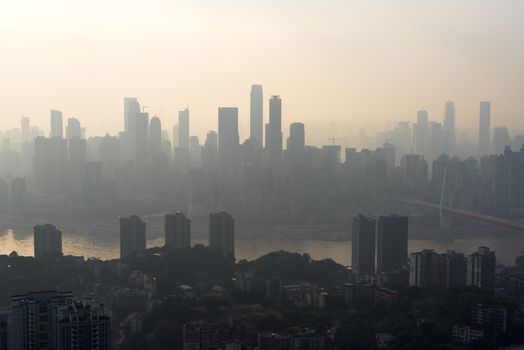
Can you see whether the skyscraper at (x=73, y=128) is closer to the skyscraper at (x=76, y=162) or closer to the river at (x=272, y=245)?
the skyscraper at (x=76, y=162)

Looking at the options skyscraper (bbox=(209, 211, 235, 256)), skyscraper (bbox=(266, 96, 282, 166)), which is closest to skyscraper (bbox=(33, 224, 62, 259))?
skyscraper (bbox=(209, 211, 235, 256))

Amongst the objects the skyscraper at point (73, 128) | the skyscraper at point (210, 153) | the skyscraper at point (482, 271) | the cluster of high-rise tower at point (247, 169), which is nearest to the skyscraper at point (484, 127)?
the cluster of high-rise tower at point (247, 169)

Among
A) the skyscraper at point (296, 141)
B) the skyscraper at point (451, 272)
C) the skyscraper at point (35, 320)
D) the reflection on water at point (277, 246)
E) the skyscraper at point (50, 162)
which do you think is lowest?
the reflection on water at point (277, 246)

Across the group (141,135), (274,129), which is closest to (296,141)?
(274,129)

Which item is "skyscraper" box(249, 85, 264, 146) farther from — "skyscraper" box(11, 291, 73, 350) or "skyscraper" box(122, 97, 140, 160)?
"skyscraper" box(11, 291, 73, 350)

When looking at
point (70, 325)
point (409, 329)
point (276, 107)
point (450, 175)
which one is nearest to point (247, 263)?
point (409, 329)

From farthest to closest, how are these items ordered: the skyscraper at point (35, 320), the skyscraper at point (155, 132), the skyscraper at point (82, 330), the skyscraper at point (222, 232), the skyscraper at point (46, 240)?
the skyscraper at point (155, 132)
the skyscraper at point (222, 232)
the skyscraper at point (46, 240)
the skyscraper at point (35, 320)
the skyscraper at point (82, 330)
